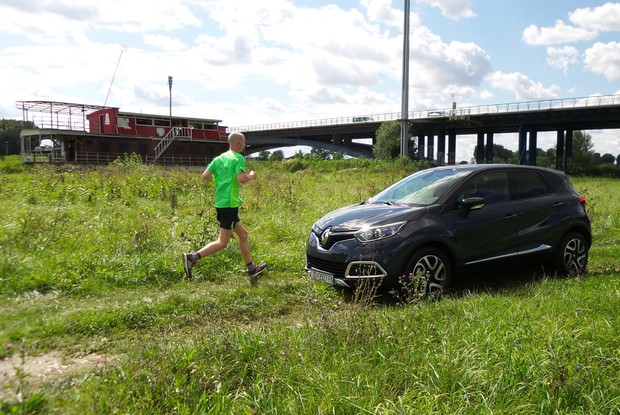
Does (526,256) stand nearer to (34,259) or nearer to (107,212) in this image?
(34,259)

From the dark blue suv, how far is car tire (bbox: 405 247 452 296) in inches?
0.5

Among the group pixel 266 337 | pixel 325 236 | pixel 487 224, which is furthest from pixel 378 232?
pixel 266 337

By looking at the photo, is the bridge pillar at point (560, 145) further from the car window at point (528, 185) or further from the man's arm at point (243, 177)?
the man's arm at point (243, 177)

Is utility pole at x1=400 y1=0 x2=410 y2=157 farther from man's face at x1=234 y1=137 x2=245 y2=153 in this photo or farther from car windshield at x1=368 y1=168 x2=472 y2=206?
man's face at x1=234 y1=137 x2=245 y2=153

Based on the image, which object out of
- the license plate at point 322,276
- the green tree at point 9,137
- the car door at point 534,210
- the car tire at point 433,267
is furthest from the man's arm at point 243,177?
the green tree at point 9,137

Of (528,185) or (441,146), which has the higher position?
(441,146)

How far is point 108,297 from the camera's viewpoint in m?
5.42

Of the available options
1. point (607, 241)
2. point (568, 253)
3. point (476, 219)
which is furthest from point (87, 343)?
point (607, 241)

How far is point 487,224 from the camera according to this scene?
598 cm

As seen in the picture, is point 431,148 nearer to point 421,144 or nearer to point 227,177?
point 421,144

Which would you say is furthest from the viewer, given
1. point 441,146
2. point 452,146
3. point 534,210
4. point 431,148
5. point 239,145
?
point 431,148

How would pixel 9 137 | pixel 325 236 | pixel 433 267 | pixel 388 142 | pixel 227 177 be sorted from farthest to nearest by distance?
pixel 9 137 < pixel 388 142 < pixel 227 177 < pixel 325 236 < pixel 433 267

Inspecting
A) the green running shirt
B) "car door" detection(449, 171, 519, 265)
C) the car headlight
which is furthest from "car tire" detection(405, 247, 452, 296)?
the green running shirt

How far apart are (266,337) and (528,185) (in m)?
4.92
